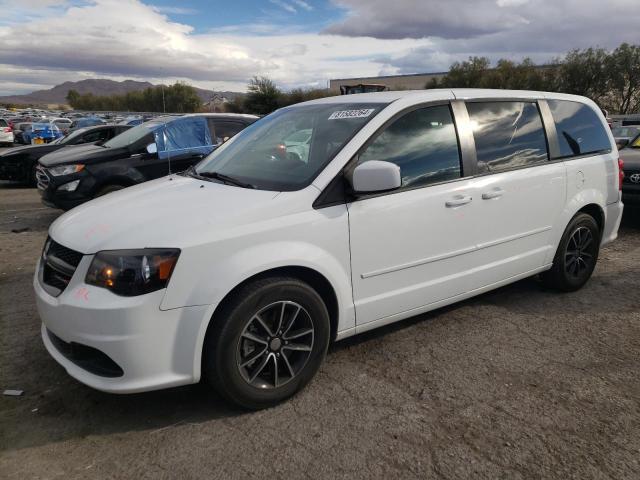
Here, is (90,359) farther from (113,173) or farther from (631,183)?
(631,183)

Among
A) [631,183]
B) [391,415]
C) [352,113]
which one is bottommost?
[391,415]

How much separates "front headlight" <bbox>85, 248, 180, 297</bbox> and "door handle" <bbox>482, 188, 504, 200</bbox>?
2.26 m

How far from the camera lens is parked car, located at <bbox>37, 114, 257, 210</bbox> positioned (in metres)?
7.41

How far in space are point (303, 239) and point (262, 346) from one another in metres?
0.64

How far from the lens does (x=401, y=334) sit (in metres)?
3.90

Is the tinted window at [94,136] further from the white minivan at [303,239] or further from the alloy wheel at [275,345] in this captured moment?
the alloy wheel at [275,345]

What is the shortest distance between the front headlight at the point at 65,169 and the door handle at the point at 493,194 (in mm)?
6095

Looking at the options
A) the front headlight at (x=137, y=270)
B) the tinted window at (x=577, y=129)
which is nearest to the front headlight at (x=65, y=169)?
the front headlight at (x=137, y=270)

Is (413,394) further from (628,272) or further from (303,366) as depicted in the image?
(628,272)

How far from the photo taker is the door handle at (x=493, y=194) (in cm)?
369

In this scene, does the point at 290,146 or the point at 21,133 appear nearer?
the point at 290,146

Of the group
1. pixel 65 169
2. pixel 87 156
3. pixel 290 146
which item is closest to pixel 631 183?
pixel 290 146

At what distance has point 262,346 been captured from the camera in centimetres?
284

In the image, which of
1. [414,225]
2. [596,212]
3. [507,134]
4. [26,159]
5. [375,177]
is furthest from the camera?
[26,159]
